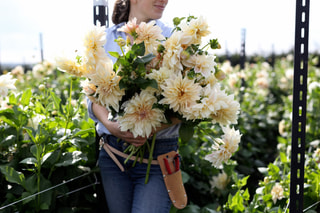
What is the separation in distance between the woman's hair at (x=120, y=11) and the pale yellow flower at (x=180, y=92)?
24.8 inches

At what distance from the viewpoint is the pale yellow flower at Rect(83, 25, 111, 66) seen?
1.29m

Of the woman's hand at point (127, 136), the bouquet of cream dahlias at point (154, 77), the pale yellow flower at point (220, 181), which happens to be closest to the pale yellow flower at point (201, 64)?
the bouquet of cream dahlias at point (154, 77)

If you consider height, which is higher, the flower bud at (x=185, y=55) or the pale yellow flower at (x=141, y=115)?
the flower bud at (x=185, y=55)

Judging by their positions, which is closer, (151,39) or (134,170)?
(151,39)

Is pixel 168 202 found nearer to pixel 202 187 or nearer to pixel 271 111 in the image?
pixel 202 187

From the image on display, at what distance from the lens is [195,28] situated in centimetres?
130

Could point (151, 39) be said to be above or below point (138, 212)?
above

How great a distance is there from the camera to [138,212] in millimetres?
1513

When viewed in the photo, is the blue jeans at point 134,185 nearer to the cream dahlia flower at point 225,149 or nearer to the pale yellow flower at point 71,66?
the cream dahlia flower at point 225,149

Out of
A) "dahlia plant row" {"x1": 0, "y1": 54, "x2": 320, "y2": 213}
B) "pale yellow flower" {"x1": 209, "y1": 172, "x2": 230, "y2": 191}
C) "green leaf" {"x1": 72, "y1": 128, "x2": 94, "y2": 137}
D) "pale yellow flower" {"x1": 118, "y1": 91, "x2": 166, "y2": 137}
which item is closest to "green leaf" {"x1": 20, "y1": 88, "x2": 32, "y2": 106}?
"dahlia plant row" {"x1": 0, "y1": 54, "x2": 320, "y2": 213}

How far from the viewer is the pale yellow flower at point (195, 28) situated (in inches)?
50.9

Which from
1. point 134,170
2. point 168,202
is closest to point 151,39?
point 134,170

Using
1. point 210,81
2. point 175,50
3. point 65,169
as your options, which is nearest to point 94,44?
point 175,50

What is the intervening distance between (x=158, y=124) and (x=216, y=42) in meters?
0.34
